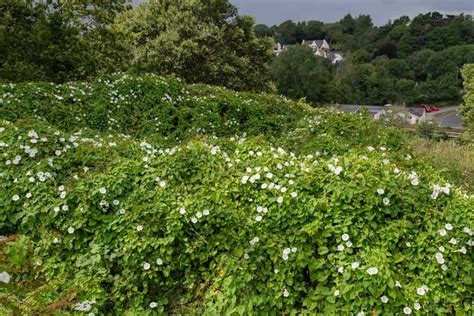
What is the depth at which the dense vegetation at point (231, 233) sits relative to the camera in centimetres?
232

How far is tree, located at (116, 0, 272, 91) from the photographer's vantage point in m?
14.2

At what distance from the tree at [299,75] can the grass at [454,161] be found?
32742 millimetres

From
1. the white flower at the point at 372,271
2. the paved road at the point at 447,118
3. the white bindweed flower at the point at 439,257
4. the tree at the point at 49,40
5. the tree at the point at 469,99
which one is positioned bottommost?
the paved road at the point at 447,118

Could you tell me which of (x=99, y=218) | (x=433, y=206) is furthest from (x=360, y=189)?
(x=99, y=218)

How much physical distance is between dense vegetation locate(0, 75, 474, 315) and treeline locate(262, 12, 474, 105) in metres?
36.8

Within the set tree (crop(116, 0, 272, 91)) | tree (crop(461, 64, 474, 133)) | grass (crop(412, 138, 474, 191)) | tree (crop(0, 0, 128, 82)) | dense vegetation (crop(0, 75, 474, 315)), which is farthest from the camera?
tree (crop(461, 64, 474, 133))

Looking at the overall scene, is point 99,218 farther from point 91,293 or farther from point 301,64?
point 301,64

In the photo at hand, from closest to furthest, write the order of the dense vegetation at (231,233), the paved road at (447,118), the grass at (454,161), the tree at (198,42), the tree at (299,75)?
the dense vegetation at (231,233), the grass at (454,161), the tree at (198,42), the paved road at (447,118), the tree at (299,75)

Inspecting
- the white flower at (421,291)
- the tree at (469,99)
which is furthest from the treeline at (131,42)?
the tree at (469,99)

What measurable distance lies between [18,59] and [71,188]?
6.51 m

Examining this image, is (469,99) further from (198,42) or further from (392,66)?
(392,66)

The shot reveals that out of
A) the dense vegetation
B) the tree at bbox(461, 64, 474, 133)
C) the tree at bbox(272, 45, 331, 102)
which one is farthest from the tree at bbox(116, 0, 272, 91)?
the tree at bbox(272, 45, 331, 102)

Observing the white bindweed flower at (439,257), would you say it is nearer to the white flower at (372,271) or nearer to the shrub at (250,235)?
the shrub at (250,235)

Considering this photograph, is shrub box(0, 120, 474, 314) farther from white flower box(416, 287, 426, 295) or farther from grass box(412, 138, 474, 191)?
grass box(412, 138, 474, 191)
